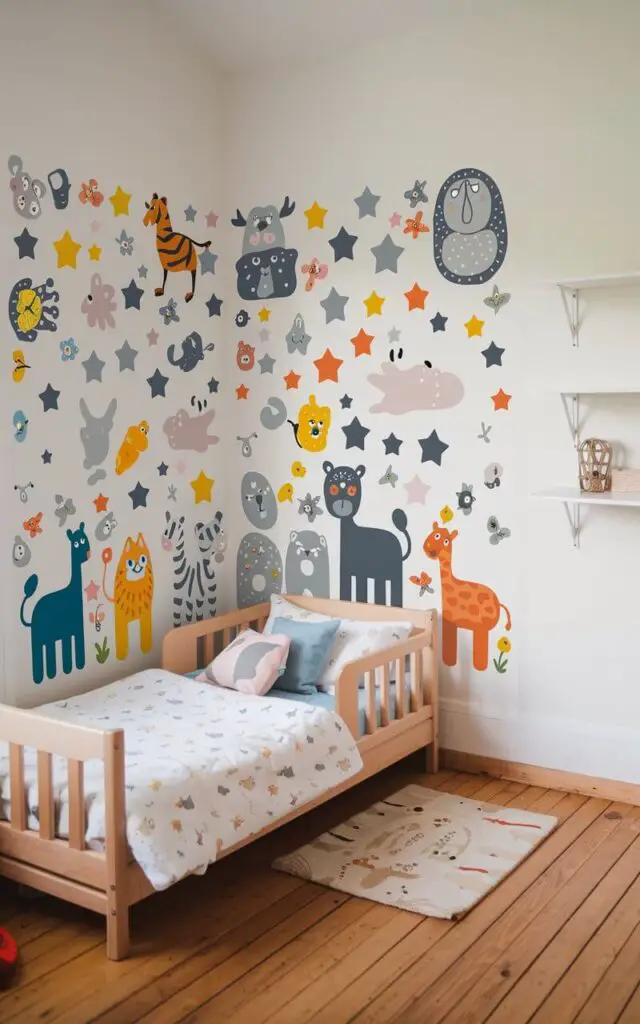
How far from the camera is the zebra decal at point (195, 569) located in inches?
152

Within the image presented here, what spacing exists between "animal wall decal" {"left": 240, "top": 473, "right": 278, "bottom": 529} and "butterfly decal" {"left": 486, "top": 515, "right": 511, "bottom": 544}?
92 centimetres

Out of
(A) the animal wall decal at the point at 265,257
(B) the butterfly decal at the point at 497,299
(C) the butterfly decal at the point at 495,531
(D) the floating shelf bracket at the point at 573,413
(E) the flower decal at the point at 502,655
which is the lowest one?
(E) the flower decal at the point at 502,655

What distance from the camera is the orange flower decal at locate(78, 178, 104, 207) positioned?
11.0ft

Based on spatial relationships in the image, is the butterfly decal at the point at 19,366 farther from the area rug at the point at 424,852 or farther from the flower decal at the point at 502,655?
the flower decal at the point at 502,655

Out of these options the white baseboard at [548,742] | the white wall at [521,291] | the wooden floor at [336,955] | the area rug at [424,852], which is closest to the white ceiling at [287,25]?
the white wall at [521,291]

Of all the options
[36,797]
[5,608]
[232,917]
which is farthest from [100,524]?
[232,917]

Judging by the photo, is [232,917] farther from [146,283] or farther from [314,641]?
[146,283]

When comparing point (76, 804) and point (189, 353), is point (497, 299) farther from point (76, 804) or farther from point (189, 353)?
point (76, 804)

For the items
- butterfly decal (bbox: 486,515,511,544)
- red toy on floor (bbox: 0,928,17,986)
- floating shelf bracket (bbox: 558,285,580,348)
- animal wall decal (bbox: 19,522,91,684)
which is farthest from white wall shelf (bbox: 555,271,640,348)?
red toy on floor (bbox: 0,928,17,986)

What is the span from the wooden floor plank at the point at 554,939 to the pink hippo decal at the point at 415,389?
1.58 m

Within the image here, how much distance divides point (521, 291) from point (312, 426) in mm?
965

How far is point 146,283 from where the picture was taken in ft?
12.0

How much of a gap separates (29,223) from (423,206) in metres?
1.37

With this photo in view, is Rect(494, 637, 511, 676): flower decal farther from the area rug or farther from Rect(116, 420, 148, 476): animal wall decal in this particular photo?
Rect(116, 420, 148, 476): animal wall decal
